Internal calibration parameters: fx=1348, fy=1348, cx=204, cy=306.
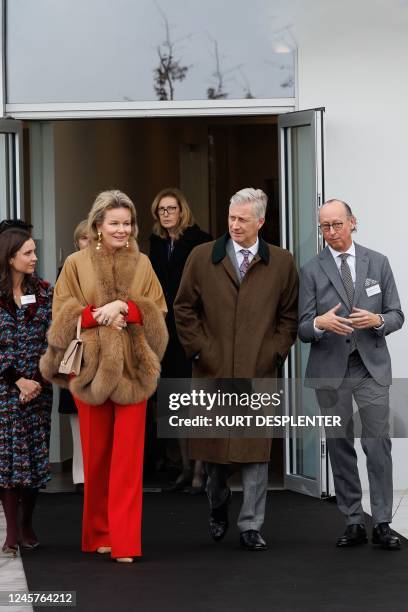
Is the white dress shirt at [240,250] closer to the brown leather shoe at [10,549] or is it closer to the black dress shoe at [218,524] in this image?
the black dress shoe at [218,524]

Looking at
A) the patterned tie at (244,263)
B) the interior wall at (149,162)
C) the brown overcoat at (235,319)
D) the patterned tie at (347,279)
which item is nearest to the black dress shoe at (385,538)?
the brown overcoat at (235,319)

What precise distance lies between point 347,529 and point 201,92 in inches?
138

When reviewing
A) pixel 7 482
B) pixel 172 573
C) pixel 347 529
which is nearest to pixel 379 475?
pixel 347 529

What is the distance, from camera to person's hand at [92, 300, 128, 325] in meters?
6.48

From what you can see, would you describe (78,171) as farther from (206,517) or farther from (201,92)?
(206,517)

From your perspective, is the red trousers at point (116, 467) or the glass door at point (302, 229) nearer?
the red trousers at point (116, 467)

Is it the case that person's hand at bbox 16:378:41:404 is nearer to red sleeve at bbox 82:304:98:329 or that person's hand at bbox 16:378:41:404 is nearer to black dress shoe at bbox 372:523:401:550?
red sleeve at bbox 82:304:98:329

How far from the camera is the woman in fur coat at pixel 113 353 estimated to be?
649cm

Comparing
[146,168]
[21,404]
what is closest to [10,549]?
[21,404]

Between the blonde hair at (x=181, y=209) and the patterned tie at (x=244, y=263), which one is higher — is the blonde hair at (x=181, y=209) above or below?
above

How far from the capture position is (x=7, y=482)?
268 inches

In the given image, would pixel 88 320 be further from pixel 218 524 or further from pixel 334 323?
pixel 218 524

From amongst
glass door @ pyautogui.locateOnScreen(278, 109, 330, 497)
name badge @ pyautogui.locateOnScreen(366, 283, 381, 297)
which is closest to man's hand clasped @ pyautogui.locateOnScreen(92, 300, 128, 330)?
name badge @ pyautogui.locateOnScreen(366, 283, 381, 297)

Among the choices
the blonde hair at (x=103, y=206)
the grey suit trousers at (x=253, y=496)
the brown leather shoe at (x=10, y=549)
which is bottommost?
the brown leather shoe at (x=10, y=549)
